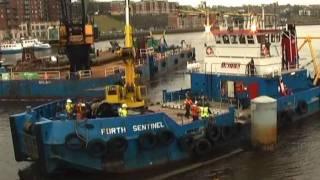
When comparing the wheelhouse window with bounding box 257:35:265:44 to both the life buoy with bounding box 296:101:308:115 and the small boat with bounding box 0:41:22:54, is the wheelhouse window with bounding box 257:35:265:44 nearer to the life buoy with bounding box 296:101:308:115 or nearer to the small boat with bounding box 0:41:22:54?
the life buoy with bounding box 296:101:308:115

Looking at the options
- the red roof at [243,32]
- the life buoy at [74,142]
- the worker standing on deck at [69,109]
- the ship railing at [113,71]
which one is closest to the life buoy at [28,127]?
the worker standing on deck at [69,109]

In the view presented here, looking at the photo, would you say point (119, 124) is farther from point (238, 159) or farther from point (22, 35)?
point (22, 35)

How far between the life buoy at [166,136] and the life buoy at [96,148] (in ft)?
6.17

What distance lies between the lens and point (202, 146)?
57.4ft

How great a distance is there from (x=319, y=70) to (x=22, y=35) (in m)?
134

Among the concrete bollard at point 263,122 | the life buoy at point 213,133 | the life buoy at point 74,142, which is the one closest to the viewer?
the life buoy at point 74,142

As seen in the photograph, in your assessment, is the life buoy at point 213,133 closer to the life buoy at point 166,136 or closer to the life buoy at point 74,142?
the life buoy at point 166,136

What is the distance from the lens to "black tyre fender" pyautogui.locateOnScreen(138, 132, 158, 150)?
624 inches

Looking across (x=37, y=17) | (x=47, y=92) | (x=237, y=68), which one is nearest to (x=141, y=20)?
(x=37, y=17)

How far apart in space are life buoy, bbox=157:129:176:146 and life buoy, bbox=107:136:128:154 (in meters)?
1.23

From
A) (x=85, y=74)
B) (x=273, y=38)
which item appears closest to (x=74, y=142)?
(x=273, y=38)

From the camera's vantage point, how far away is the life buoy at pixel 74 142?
48.9 ft

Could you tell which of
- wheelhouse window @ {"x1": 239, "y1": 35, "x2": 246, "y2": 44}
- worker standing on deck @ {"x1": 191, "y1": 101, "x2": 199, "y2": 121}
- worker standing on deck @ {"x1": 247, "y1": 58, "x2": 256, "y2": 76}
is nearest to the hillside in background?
wheelhouse window @ {"x1": 239, "y1": 35, "x2": 246, "y2": 44}

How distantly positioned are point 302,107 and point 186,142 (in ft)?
24.8
